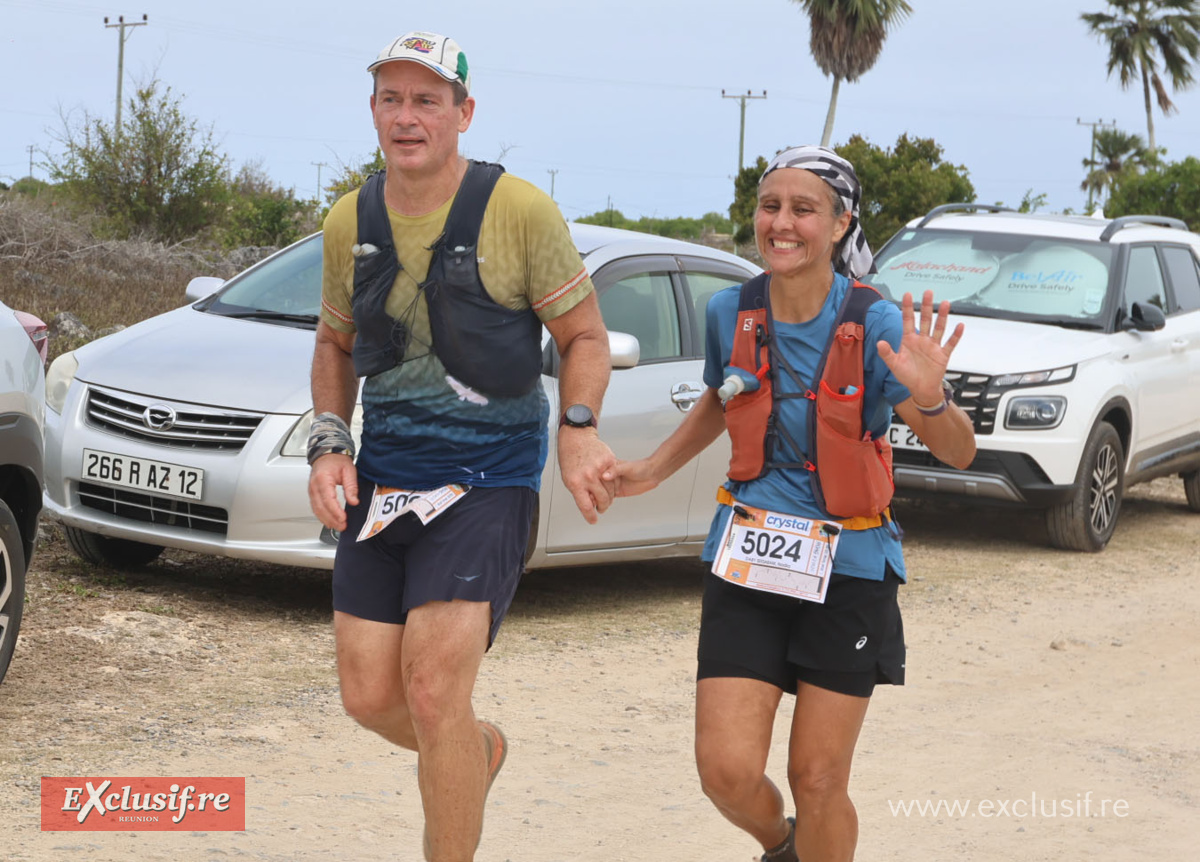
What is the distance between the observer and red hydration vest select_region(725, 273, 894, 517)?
3.74 m

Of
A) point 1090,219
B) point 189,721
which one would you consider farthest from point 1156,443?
point 189,721

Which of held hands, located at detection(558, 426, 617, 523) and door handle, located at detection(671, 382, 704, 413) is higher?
held hands, located at detection(558, 426, 617, 523)

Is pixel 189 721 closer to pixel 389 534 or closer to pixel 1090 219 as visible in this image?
pixel 389 534

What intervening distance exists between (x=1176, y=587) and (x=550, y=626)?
13.8ft

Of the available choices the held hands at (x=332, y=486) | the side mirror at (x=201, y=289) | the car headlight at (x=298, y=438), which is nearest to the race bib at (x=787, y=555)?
the held hands at (x=332, y=486)

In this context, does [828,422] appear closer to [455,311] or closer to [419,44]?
[455,311]

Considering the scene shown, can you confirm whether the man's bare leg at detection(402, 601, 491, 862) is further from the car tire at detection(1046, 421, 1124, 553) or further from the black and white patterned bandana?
the car tire at detection(1046, 421, 1124, 553)

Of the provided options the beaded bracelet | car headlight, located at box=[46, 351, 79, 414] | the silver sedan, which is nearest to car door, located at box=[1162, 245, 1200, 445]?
the silver sedan

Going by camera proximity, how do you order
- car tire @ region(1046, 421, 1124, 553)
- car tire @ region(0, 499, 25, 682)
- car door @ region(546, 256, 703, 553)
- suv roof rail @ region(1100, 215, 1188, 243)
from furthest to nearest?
suv roof rail @ region(1100, 215, 1188, 243) → car tire @ region(1046, 421, 1124, 553) → car door @ region(546, 256, 703, 553) → car tire @ region(0, 499, 25, 682)

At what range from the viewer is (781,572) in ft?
12.3

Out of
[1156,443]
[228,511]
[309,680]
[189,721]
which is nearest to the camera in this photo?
[189,721]

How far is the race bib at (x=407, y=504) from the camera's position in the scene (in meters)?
3.88

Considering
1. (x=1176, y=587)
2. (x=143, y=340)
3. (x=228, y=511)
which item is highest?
(x=143, y=340)

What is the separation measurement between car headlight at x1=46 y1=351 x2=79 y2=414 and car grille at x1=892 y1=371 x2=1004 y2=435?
16.5ft
